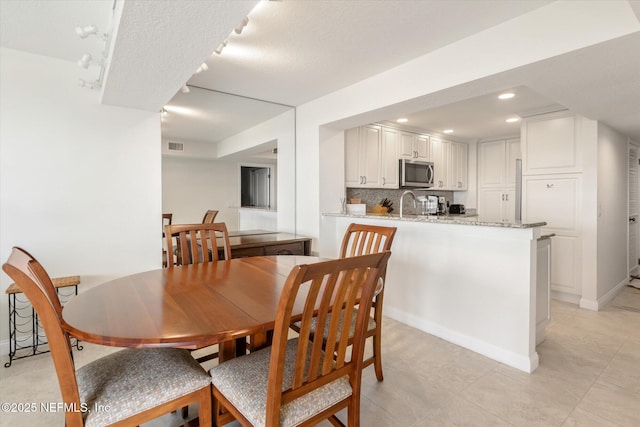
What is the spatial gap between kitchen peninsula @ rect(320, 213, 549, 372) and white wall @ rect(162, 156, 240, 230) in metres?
1.69

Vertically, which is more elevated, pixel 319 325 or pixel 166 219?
pixel 166 219

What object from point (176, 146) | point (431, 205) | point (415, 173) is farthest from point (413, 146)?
point (176, 146)

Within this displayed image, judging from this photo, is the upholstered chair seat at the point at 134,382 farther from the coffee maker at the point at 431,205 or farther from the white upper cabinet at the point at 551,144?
the white upper cabinet at the point at 551,144

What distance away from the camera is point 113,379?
1.18 meters

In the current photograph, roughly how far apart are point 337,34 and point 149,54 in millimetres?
1239

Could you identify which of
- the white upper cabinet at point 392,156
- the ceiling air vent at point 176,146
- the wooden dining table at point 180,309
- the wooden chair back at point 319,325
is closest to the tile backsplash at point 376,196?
the white upper cabinet at point 392,156

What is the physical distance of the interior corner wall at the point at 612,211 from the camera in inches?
135

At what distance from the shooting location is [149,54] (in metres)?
1.74

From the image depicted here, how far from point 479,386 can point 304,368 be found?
1.44m

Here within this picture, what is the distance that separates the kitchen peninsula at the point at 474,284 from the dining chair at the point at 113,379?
2.03 meters

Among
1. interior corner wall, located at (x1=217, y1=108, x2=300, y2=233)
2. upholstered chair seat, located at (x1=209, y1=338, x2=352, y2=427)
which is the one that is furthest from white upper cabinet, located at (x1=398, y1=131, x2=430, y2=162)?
upholstered chair seat, located at (x1=209, y1=338, x2=352, y2=427)

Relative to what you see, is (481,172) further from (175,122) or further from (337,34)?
(175,122)

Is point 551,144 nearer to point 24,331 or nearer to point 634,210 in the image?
point 634,210

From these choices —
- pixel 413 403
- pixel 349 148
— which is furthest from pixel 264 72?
pixel 413 403
